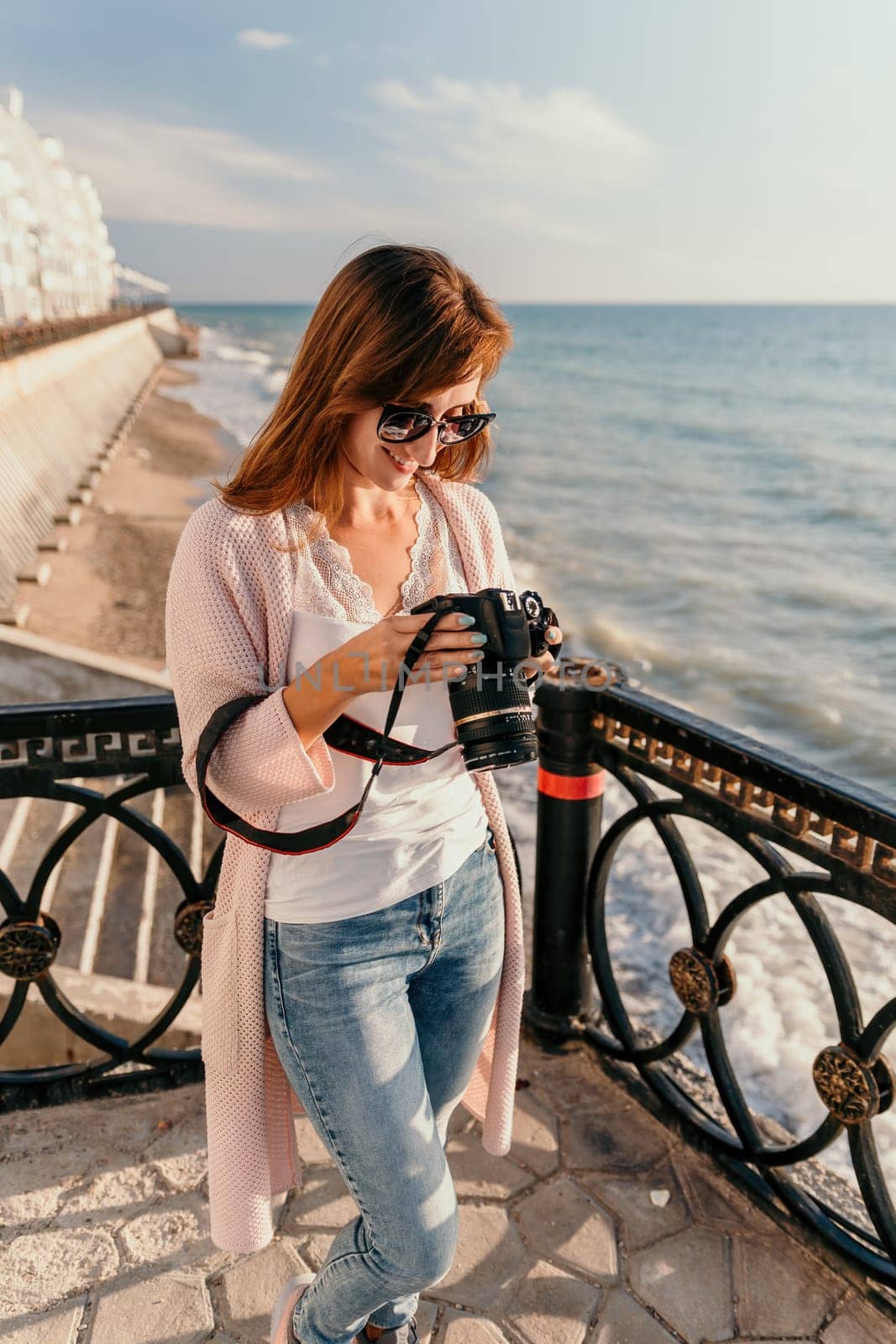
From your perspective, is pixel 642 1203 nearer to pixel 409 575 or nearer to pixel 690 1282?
pixel 690 1282

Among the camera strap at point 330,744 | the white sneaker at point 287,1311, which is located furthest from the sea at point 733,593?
A: the white sneaker at point 287,1311

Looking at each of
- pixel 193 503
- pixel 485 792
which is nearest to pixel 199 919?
pixel 485 792

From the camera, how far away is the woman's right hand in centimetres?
159

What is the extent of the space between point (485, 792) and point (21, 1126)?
6.16 ft

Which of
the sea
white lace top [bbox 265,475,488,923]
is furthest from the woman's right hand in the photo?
the sea

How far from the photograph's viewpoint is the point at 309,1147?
2.84 m

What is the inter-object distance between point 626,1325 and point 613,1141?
0.60m

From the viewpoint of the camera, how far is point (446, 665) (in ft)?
5.37

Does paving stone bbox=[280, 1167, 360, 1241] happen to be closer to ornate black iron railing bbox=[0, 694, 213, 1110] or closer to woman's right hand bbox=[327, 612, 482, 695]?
ornate black iron railing bbox=[0, 694, 213, 1110]

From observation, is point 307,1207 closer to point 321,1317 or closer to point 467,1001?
point 321,1317

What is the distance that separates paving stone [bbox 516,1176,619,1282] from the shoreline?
2.45 m

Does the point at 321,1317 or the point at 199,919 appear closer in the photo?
the point at 321,1317

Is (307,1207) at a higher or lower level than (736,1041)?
higher

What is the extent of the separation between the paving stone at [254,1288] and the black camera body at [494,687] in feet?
5.16
